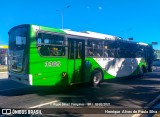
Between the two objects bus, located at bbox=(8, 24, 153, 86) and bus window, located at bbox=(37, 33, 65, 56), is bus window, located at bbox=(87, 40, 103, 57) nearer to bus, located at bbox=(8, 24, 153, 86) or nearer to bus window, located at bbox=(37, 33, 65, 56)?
bus, located at bbox=(8, 24, 153, 86)

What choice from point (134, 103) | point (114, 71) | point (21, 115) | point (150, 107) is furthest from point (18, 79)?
point (114, 71)

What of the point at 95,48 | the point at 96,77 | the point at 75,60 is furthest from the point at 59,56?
the point at 96,77

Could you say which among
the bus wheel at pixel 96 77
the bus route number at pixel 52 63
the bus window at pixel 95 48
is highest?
the bus window at pixel 95 48

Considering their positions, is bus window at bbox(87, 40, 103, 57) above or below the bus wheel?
above

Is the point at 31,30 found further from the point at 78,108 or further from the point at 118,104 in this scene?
the point at 118,104


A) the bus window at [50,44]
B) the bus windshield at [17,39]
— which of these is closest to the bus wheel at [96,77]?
the bus window at [50,44]

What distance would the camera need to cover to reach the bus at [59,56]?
9.27 meters

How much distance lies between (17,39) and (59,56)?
2.20 meters

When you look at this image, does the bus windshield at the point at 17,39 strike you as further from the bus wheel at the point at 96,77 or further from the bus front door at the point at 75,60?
the bus wheel at the point at 96,77

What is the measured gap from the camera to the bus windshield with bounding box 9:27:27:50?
31.4 feet

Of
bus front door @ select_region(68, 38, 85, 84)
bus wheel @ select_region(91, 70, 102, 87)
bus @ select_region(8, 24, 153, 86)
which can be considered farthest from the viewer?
bus wheel @ select_region(91, 70, 102, 87)

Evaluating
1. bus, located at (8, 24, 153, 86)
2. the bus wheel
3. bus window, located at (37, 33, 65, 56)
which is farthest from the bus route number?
the bus wheel

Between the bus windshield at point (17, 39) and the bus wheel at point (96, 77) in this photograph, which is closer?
the bus windshield at point (17, 39)

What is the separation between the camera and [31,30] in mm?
9141
